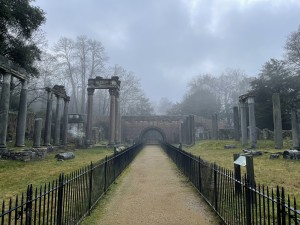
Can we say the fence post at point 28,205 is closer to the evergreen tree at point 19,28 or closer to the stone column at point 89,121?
the evergreen tree at point 19,28

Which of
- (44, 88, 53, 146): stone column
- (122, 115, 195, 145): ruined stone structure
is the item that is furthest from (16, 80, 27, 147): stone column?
(122, 115, 195, 145): ruined stone structure

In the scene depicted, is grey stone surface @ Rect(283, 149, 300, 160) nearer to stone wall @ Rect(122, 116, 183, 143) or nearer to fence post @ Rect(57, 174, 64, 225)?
fence post @ Rect(57, 174, 64, 225)

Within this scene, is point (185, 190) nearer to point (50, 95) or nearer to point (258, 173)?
point (258, 173)

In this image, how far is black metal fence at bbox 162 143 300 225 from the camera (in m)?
3.73

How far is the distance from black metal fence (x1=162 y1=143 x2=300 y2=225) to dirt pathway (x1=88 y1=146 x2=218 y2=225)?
0.33 metres

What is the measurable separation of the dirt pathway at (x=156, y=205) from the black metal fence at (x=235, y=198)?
33 centimetres

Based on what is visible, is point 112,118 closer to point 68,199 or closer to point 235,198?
point 68,199

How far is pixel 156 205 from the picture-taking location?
6496mm

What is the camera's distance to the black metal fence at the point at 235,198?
147 inches

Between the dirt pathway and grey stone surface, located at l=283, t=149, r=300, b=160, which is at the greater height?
grey stone surface, located at l=283, t=149, r=300, b=160

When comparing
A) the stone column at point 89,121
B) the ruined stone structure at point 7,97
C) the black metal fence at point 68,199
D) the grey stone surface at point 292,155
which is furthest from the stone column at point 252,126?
the ruined stone structure at point 7,97

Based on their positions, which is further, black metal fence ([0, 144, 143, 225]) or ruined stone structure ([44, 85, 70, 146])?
ruined stone structure ([44, 85, 70, 146])

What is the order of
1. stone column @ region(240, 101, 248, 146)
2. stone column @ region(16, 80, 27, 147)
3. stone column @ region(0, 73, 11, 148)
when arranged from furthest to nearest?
stone column @ region(240, 101, 248, 146) < stone column @ region(16, 80, 27, 147) < stone column @ region(0, 73, 11, 148)

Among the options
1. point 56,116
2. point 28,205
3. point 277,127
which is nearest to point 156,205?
point 28,205
